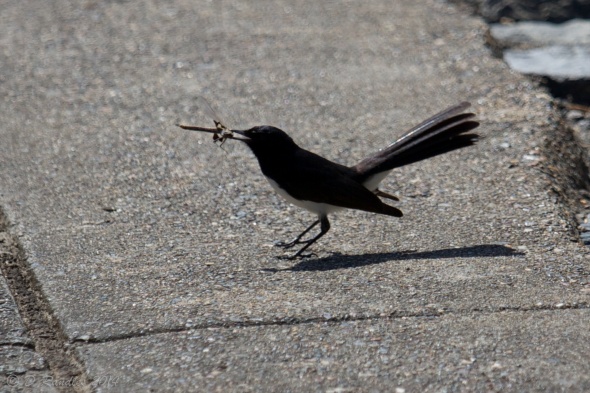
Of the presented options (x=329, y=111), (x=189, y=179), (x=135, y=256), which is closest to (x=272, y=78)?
(x=329, y=111)

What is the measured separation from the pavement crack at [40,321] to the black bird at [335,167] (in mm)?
1146

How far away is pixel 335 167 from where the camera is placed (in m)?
4.97

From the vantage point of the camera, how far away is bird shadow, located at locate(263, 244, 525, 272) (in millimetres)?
4461

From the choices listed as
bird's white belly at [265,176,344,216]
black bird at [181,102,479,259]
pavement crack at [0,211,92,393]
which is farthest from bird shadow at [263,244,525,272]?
pavement crack at [0,211,92,393]

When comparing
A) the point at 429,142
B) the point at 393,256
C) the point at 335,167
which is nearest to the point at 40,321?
the point at 393,256

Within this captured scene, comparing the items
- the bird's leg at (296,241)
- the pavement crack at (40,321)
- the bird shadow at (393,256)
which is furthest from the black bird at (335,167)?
the pavement crack at (40,321)

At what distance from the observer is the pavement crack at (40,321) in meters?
3.48

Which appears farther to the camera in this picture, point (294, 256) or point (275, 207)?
point (275, 207)

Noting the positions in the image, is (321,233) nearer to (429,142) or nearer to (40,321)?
(429,142)

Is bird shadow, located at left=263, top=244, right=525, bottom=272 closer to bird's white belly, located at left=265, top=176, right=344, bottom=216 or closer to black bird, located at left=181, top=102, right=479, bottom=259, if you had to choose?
black bird, located at left=181, top=102, right=479, bottom=259

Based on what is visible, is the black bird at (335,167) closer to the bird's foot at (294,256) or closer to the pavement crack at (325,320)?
the bird's foot at (294,256)

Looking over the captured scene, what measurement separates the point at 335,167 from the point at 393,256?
0.69 m

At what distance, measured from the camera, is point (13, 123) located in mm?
6324

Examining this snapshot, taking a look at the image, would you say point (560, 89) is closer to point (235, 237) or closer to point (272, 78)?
point (272, 78)
